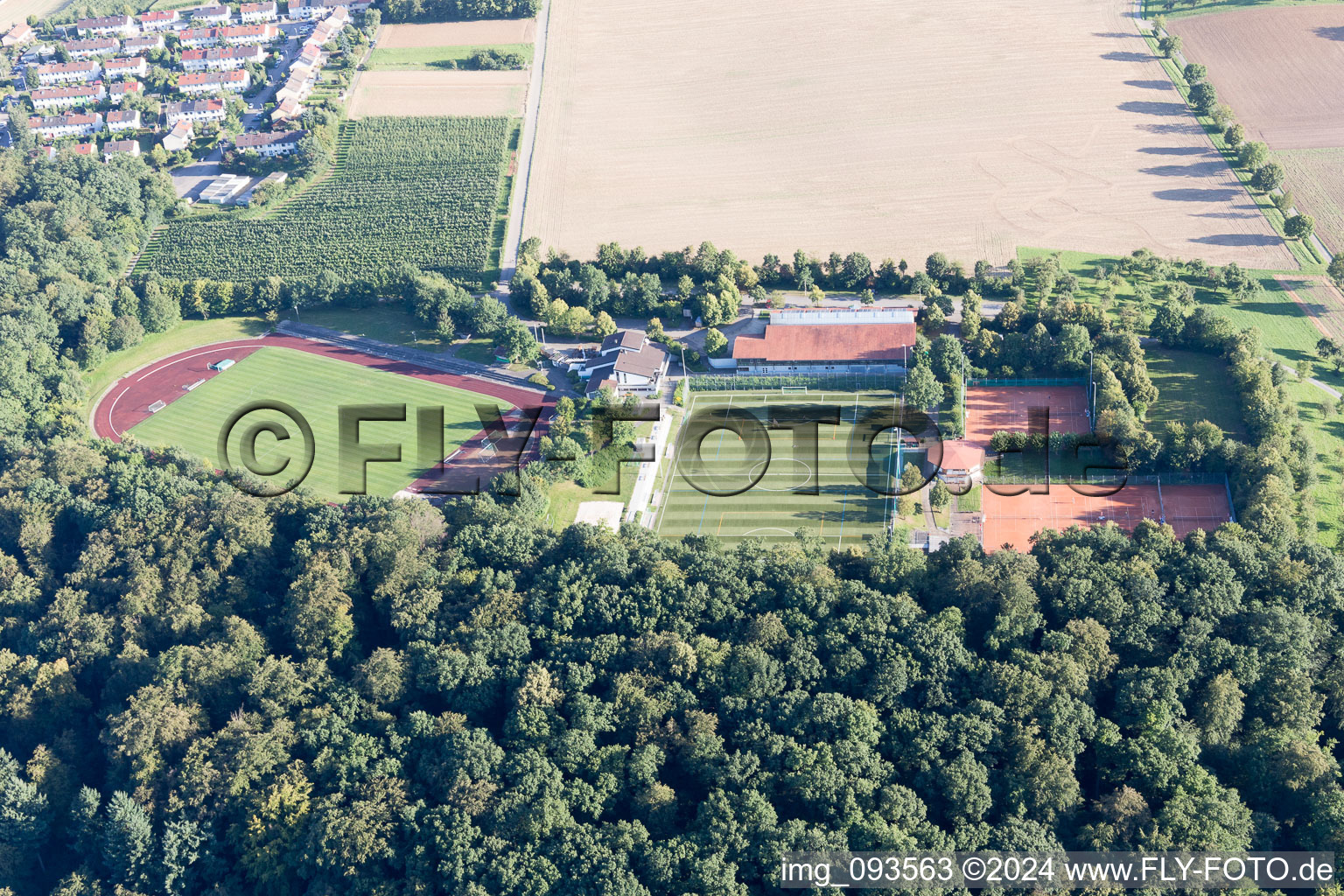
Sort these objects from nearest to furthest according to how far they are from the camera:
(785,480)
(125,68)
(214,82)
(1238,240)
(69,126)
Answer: (785,480), (1238,240), (69,126), (214,82), (125,68)

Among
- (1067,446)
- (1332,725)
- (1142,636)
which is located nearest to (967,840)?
(1142,636)

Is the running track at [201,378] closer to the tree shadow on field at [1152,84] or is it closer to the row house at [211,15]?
the row house at [211,15]

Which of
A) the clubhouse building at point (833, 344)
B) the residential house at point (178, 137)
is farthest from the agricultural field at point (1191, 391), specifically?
the residential house at point (178, 137)

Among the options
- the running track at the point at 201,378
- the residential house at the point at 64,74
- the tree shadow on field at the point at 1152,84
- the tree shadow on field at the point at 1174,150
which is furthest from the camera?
the residential house at the point at 64,74

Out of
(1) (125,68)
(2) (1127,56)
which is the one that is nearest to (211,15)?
(1) (125,68)

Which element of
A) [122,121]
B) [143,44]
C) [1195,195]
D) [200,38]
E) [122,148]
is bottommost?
[122,148]

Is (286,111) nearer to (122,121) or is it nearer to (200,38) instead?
(122,121)

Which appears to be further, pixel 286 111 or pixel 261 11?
pixel 261 11
